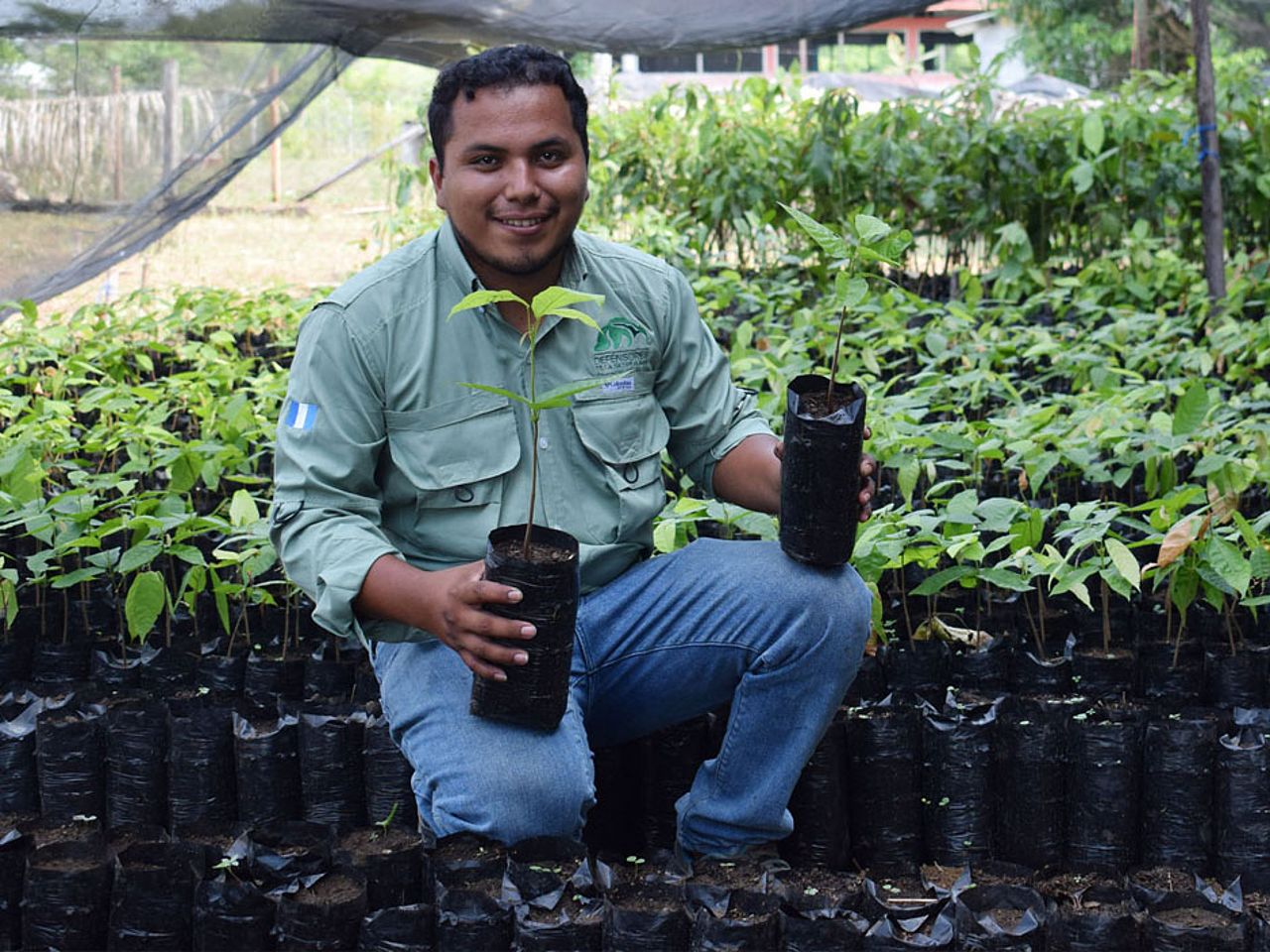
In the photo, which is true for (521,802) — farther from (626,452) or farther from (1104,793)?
(1104,793)

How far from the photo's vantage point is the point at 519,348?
78.7 inches

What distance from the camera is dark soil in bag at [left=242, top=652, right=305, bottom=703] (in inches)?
98.7

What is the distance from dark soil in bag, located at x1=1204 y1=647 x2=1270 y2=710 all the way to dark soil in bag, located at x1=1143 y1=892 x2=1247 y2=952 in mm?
724

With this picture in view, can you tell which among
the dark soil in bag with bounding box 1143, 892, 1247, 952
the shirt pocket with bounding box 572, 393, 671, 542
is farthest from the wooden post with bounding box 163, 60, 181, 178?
the dark soil in bag with bounding box 1143, 892, 1247, 952

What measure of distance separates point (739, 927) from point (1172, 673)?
110 cm

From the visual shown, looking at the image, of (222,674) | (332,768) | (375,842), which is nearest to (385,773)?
(332,768)

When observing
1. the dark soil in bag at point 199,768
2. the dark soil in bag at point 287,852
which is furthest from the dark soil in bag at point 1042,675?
the dark soil in bag at point 199,768

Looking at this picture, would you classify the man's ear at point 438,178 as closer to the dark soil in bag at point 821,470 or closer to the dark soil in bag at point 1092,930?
the dark soil in bag at point 821,470

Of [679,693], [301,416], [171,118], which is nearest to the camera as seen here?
[301,416]

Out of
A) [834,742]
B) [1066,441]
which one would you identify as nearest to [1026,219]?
[1066,441]

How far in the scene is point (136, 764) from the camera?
223 centimetres

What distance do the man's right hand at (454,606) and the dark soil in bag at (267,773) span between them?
20.6 inches

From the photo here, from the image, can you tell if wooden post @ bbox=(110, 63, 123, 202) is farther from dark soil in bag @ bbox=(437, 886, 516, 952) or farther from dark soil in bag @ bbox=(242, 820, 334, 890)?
dark soil in bag @ bbox=(437, 886, 516, 952)

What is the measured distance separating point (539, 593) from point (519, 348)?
46cm
